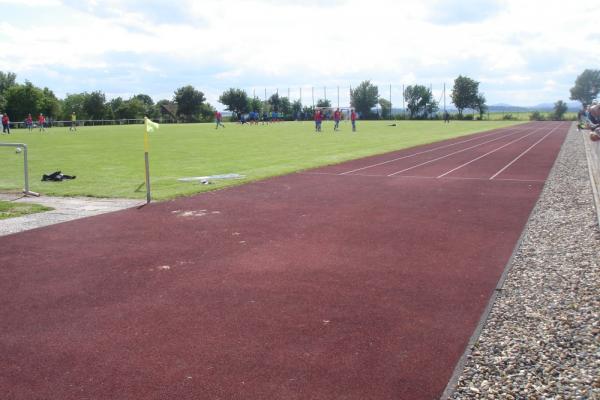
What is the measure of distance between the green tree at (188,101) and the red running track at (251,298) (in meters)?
96.1

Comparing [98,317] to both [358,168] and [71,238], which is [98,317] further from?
[358,168]

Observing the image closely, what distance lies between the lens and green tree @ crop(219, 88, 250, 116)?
10831cm

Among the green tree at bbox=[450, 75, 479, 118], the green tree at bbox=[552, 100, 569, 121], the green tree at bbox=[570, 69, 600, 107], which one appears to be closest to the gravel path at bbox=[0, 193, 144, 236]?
the green tree at bbox=[552, 100, 569, 121]

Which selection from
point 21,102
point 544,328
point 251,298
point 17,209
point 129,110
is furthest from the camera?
point 129,110

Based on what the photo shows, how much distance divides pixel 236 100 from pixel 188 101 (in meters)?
9.41

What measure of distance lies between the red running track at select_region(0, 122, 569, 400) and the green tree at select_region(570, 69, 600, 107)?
143756mm

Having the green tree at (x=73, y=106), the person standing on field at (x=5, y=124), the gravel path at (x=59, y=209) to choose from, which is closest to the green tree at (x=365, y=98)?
the green tree at (x=73, y=106)

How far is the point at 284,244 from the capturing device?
27.4ft

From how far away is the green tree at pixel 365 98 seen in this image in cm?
10894

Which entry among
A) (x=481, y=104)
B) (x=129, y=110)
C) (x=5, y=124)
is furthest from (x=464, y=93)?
(x=5, y=124)

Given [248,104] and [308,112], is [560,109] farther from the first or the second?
[248,104]

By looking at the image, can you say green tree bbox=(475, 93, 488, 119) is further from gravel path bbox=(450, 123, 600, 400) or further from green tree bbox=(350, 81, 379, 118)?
gravel path bbox=(450, 123, 600, 400)

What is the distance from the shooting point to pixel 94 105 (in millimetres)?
94500

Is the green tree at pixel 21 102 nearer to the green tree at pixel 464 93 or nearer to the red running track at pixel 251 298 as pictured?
the green tree at pixel 464 93
